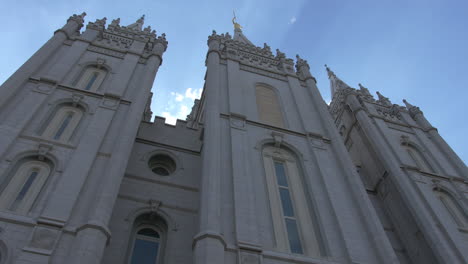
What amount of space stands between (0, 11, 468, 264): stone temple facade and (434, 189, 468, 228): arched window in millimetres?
99

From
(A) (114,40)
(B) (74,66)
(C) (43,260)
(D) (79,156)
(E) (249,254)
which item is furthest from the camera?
(A) (114,40)

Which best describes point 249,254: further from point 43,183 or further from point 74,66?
point 74,66

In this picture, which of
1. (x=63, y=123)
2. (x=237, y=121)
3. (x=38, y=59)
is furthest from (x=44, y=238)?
(x=38, y=59)

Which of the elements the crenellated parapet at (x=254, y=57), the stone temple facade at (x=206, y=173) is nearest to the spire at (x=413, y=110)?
the stone temple facade at (x=206, y=173)

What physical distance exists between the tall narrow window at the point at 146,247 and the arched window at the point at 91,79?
6625mm

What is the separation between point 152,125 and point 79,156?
19.5 ft

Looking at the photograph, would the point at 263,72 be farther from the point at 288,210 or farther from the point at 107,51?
the point at 288,210

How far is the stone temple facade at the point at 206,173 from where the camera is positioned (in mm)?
10625

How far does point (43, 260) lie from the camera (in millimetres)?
8891

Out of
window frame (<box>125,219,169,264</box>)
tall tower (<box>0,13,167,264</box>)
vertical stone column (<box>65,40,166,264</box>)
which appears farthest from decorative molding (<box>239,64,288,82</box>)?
window frame (<box>125,219,169,264</box>)

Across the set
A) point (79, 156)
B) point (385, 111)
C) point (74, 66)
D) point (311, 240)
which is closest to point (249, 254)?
point (311, 240)

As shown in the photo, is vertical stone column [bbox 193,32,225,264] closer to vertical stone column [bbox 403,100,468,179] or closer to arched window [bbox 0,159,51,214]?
arched window [bbox 0,159,51,214]

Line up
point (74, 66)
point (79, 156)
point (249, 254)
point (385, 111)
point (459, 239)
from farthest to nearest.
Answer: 1. point (385, 111)
2. point (74, 66)
3. point (459, 239)
4. point (79, 156)
5. point (249, 254)

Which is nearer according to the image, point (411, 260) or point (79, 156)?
point (79, 156)
